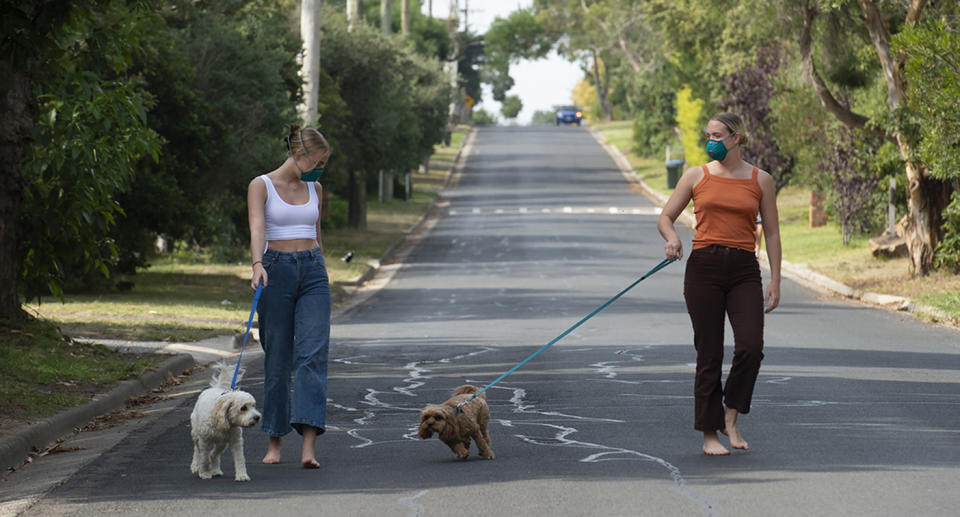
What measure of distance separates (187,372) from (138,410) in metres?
2.60

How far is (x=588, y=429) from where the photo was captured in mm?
9430

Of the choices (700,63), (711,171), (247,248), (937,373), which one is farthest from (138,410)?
(700,63)

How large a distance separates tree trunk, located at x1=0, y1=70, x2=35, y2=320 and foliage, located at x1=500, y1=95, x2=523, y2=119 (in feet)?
494

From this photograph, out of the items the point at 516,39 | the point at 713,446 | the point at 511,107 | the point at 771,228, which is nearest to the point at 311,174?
the point at 771,228

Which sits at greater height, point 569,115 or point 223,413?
point 569,115

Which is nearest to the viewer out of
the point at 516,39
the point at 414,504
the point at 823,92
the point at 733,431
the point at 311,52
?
the point at 414,504

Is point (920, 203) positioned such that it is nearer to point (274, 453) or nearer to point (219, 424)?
point (274, 453)

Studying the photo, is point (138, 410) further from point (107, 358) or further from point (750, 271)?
point (750, 271)

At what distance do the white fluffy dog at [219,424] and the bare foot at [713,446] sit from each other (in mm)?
2666

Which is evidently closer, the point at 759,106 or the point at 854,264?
the point at 854,264

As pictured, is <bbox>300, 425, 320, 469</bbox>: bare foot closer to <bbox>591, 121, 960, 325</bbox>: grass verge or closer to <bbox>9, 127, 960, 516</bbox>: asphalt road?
<bbox>9, 127, 960, 516</bbox>: asphalt road

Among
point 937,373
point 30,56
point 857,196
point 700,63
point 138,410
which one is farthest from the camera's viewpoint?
point 700,63

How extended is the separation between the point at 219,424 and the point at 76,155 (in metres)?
6.40

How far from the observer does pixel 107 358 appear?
13430 mm
